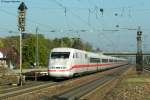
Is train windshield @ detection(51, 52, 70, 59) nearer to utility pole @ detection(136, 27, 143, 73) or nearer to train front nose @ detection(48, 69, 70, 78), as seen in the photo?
train front nose @ detection(48, 69, 70, 78)

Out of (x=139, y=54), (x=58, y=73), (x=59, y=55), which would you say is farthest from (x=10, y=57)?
(x=58, y=73)

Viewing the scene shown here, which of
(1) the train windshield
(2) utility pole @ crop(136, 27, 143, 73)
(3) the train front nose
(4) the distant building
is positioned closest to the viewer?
(3) the train front nose

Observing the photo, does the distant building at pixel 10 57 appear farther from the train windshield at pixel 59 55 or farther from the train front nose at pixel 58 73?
the train front nose at pixel 58 73

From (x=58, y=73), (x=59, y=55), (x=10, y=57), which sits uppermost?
(x=59, y=55)

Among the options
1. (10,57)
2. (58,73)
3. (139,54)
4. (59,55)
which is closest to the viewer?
(58,73)

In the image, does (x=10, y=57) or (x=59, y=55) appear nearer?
(x=59, y=55)

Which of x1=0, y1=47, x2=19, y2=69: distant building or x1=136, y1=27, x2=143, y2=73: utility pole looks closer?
x1=136, y1=27, x2=143, y2=73: utility pole

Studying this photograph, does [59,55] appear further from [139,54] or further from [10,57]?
[10,57]

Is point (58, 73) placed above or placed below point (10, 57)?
below

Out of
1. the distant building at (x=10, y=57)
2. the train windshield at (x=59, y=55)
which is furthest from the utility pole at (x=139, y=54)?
the distant building at (x=10, y=57)

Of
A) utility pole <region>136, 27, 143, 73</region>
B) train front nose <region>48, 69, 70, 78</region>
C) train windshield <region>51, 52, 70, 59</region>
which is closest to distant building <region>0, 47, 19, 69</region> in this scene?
utility pole <region>136, 27, 143, 73</region>

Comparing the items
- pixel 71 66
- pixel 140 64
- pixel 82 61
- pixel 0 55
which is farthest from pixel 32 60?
pixel 71 66

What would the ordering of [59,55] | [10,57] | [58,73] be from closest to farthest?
[58,73]
[59,55]
[10,57]

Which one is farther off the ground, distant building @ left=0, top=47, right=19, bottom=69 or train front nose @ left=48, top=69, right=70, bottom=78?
distant building @ left=0, top=47, right=19, bottom=69
